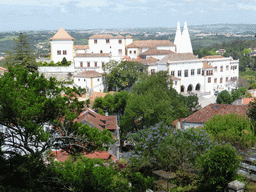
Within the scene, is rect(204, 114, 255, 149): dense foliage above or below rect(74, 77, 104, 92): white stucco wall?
above

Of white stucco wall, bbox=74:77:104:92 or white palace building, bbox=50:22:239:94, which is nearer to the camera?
white stucco wall, bbox=74:77:104:92

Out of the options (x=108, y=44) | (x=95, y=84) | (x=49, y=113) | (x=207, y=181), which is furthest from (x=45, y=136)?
(x=108, y=44)

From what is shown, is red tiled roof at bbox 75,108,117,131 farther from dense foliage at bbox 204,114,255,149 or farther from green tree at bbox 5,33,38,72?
green tree at bbox 5,33,38,72

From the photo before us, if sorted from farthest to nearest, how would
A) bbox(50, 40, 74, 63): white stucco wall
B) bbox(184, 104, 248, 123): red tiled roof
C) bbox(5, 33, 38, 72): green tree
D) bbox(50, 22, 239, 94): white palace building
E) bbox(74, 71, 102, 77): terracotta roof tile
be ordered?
1. bbox(50, 40, 74, 63): white stucco wall
2. bbox(50, 22, 239, 94): white palace building
3. bbox(5, 33, 38, 72): green tree
4. bbox(74, 71, 102, 77): terracotta roof tile
5. bbox(184, 104, 248, 123): red tiled roof

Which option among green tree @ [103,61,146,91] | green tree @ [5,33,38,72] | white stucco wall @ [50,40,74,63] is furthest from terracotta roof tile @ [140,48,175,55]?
green tree @ [5,33,38,72]

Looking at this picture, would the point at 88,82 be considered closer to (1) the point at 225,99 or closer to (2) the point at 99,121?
(1) the point at 225,99

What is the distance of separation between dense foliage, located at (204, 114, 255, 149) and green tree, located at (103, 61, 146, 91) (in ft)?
101

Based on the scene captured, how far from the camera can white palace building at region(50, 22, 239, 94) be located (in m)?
55.0

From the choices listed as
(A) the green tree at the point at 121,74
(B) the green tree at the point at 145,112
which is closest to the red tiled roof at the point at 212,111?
(B) the green tree at the point at 145,112

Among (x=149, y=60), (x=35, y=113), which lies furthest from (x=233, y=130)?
(x=149, y=60)

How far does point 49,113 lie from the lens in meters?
11.5

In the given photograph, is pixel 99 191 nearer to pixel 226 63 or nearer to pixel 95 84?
pixel 95 84

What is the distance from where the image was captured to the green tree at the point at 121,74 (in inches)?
2010

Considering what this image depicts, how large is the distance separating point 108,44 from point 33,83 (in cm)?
5327
